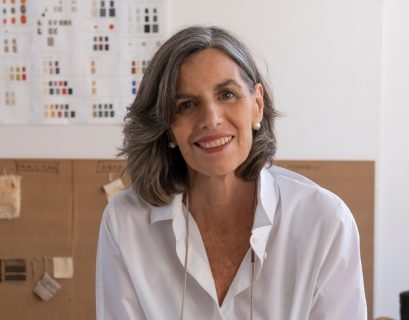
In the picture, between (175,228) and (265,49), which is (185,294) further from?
(265,49)

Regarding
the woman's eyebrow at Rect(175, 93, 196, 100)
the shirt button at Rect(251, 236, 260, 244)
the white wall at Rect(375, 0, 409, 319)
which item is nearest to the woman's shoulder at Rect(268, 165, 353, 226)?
the shirt button at Rect(251, 236, 260, 244)

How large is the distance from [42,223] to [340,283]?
5.22 ft

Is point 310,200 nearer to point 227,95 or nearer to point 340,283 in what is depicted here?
point 340,283

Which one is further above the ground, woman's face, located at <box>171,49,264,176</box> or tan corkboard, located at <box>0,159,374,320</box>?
woman's face, located at <box>171,49,264,176</box>

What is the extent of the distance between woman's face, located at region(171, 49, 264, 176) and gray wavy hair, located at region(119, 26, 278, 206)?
2 cm

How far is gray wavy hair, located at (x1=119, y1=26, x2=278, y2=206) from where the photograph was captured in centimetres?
118

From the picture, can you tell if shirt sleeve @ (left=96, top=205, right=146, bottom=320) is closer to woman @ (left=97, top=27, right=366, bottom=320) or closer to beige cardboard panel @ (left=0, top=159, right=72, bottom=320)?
woman @ (left=97, top=27, right=366, bottom=320)

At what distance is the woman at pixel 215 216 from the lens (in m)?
1.19

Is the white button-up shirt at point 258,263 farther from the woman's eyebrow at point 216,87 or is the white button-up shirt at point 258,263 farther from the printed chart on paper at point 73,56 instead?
the printed chart on paper at point 73,56

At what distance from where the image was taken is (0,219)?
95.2 inches

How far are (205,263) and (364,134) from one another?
1.33 metres

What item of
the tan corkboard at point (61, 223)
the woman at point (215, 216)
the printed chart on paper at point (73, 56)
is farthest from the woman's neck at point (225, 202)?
the printed chart on paper at point (73, 56)

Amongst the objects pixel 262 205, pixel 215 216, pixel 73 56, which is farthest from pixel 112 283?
pixel 73 56

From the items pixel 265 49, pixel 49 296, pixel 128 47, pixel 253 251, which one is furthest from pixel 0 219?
pixel 253 251
